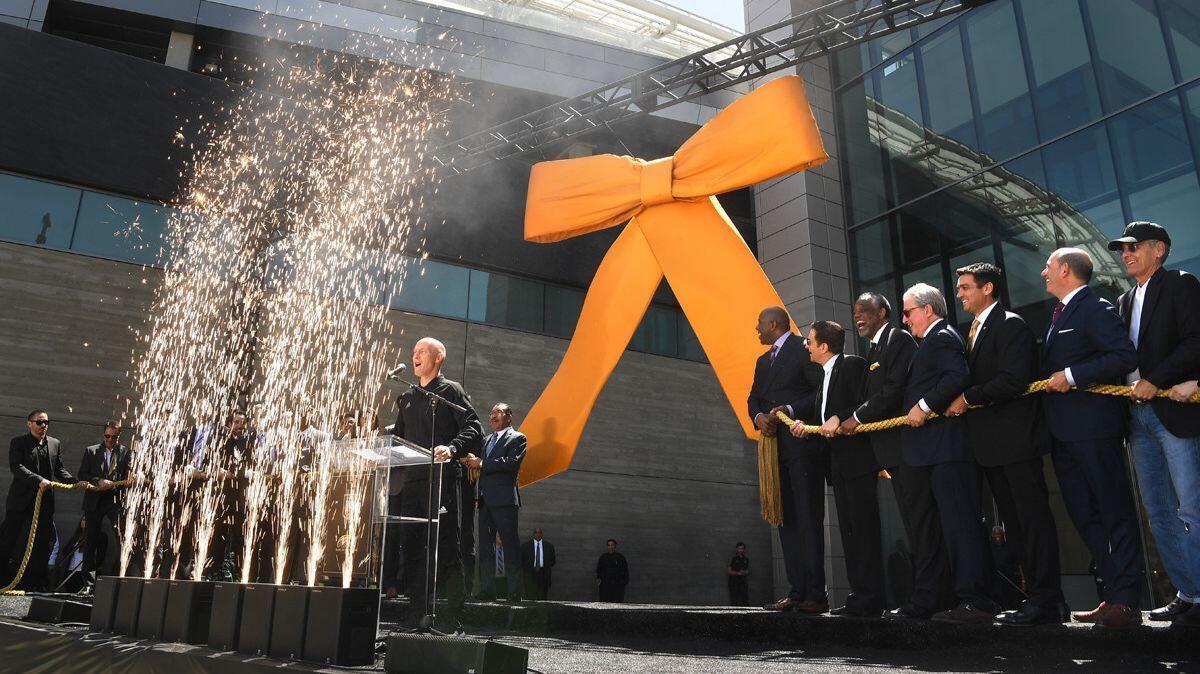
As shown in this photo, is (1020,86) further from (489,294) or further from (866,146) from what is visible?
(489,294)

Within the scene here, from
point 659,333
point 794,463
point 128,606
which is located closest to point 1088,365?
point 794,463

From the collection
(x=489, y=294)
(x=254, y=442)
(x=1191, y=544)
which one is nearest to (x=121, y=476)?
(x=254, y=442)

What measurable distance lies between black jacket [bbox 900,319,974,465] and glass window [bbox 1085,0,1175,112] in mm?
7176

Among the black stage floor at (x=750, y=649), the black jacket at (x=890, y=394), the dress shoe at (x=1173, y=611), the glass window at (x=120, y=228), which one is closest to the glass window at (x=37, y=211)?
the glass window at (x=120, y=228)

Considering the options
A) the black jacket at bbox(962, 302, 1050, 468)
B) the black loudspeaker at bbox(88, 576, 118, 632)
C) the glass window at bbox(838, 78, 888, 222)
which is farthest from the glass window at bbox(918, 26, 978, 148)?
the black loudspeaker at bbox(88, 576, 118, 632)

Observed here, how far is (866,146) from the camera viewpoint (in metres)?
12.8

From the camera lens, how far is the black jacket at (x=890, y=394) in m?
4.11

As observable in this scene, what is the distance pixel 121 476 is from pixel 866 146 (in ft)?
37.1

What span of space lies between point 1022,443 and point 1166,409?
1.88 feet

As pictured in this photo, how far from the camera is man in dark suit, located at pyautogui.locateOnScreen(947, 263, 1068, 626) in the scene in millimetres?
3473

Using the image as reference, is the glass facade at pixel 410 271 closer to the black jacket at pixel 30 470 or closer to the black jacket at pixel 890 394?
the black jacket at pixel 30 470

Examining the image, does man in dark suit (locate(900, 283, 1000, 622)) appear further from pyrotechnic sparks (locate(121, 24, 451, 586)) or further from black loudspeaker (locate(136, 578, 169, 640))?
pyrotechnic sparks (locate(121, 24, 451, 586))

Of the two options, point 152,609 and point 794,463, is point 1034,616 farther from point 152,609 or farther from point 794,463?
point 152,609

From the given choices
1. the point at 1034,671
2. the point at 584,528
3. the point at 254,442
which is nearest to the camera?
the point at 1034,671
